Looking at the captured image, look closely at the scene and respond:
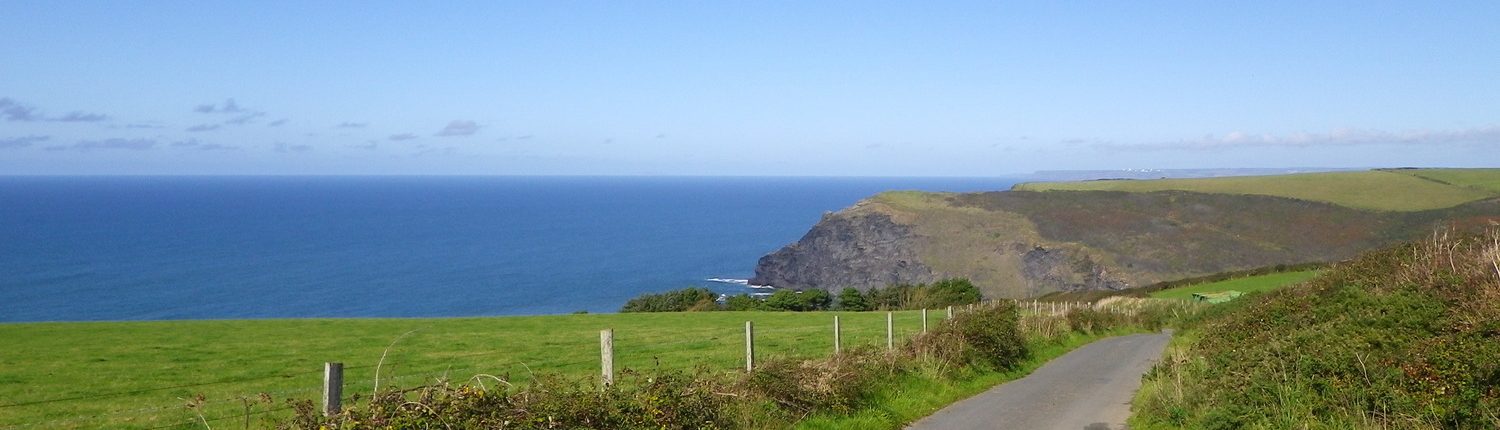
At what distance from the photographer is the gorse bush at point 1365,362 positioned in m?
10.5

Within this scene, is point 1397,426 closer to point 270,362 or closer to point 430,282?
point 270,362

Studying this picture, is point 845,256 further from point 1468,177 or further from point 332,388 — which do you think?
point 332,388

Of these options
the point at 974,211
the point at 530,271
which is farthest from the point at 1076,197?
the point at 530,271

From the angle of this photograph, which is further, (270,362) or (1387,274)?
(270,362)

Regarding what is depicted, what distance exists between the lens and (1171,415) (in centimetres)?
1391

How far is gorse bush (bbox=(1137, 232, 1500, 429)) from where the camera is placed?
1046cm

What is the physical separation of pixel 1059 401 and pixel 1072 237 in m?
123

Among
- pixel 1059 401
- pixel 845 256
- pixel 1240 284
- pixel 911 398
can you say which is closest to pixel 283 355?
pixel 911 398

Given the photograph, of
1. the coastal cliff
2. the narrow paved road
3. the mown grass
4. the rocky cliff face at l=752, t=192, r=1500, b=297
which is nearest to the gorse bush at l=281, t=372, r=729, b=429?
the mown grass

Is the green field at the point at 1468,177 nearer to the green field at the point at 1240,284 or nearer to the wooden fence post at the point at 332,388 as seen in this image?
the green field at the point at 1240,284

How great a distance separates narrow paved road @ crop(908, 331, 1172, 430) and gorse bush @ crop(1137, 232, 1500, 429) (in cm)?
86

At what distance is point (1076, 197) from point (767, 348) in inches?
5172

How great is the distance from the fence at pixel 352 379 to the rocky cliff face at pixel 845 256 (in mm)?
107383

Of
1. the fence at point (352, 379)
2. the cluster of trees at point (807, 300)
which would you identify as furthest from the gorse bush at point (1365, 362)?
the cluster of trees at point (807, 300)
